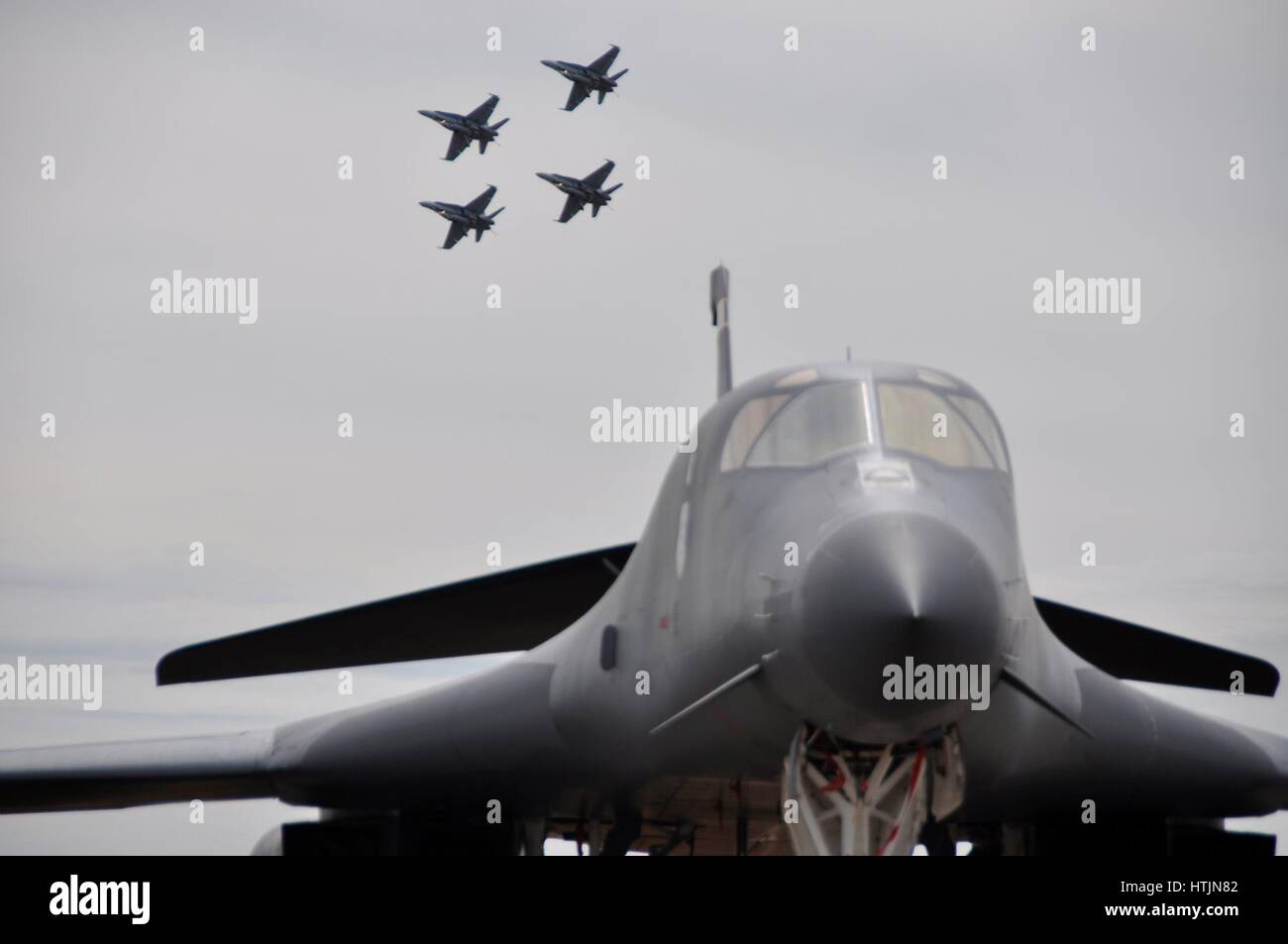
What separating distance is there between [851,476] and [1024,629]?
109 cm

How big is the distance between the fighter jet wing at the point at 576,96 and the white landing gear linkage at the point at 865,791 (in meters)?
33.6

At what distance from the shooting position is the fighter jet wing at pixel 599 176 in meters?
40.7

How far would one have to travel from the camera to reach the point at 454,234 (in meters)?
45.6

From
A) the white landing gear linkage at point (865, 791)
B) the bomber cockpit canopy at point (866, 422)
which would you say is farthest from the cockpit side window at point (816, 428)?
the white landing gear linkage at point (865, 791)

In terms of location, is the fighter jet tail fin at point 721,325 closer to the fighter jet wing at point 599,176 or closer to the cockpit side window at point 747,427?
the cockpit side window at point 747,427

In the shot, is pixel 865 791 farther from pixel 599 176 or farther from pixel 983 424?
pixel 599 176

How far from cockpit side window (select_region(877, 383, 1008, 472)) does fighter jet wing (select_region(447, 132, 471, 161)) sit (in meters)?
33.6

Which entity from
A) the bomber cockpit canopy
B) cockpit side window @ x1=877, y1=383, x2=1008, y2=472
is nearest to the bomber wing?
the bomber cockpit canopy

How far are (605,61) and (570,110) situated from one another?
1.49 meters

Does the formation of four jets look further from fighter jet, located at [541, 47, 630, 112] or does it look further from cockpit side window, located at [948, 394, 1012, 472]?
cockpit side window, located at [948, 394, 1012, 472]

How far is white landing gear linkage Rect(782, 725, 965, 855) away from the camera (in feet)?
24.9
